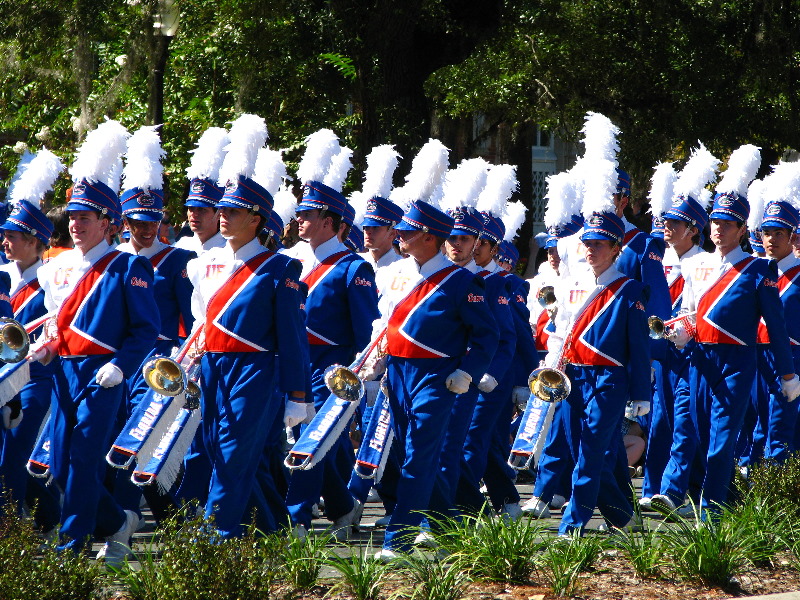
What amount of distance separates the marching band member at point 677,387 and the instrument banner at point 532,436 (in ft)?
5.03

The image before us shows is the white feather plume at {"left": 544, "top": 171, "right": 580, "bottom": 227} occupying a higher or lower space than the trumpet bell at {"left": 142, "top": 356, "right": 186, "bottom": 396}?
higher

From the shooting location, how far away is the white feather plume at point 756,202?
471 inches

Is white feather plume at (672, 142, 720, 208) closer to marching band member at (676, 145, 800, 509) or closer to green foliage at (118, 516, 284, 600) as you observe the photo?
marching band member at (676, 145, 800, 509)

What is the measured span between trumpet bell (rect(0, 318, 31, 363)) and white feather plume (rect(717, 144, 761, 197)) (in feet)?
16.8

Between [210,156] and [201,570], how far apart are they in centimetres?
342

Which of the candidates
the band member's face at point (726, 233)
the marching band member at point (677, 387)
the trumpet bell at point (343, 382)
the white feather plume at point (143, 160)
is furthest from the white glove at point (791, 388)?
the white feather plume at point (143, 160)

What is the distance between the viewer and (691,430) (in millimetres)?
9453

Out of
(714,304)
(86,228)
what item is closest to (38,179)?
(86,228)

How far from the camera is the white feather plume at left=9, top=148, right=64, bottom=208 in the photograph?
877 cm

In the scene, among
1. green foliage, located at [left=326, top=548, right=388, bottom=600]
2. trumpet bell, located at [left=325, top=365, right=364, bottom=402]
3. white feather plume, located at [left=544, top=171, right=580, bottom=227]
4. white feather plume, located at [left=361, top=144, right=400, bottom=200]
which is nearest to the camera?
green foliage, located at [left=326, top=548, right=388, bottom=600]

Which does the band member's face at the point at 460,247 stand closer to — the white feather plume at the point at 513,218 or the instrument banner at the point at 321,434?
the instrument banner at the point at 321,434

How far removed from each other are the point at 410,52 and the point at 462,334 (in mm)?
10716

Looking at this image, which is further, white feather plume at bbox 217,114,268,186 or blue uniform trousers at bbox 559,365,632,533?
blue uniform trousers at bbox 559,365,632,533

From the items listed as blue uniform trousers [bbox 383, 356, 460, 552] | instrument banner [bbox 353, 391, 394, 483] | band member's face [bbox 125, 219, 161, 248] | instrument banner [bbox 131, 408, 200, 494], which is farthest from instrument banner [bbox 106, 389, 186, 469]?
Result: band member's face [bbox 125, 219, 161, 248]
